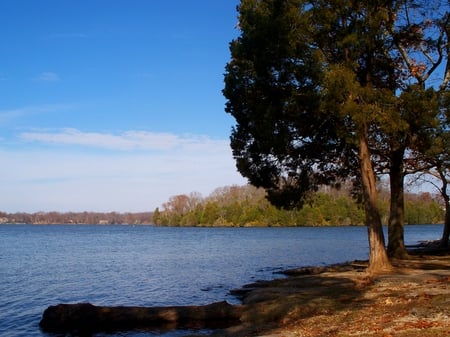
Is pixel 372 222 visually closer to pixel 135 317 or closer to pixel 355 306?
pixel 355 306

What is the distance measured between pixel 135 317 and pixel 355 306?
26.4 ft

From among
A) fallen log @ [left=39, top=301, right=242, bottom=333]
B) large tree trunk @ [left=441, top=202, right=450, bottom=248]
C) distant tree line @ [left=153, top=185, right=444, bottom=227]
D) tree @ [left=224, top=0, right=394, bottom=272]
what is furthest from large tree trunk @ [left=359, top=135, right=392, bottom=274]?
distant tree line @ [left=153, top=185, right=444, bottom=227]

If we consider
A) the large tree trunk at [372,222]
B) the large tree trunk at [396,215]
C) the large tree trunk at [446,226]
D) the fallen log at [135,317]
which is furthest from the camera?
the large tree trunk at [446,226]

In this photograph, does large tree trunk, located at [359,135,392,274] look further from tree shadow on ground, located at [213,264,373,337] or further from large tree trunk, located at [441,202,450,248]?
large tree trunk, located at [441,202,450,248]

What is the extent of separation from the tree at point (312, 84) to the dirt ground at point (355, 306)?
109 inches

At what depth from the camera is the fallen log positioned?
17.1 m

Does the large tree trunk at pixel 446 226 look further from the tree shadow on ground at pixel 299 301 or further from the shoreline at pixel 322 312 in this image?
the tree shadow on ground at pixel 299 301

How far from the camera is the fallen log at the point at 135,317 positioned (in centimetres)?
1711

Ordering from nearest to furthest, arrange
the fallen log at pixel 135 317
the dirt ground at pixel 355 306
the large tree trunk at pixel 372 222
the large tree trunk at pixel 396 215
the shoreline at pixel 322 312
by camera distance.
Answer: the dirt ground at pixel 355 306, the shoreline at pixel 322 312, the fallen log at pixel 135 317, the large tree trunk at pixel 372 222, the large tree trunk at pixel 396 215

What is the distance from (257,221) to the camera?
16775cm

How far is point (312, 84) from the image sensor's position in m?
19.3

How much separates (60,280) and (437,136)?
26.6m

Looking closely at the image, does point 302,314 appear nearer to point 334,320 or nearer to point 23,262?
point 334,320

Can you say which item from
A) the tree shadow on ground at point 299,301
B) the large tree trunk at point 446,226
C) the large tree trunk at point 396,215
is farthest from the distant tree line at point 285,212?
the tree shadow on ground at point 299,301
